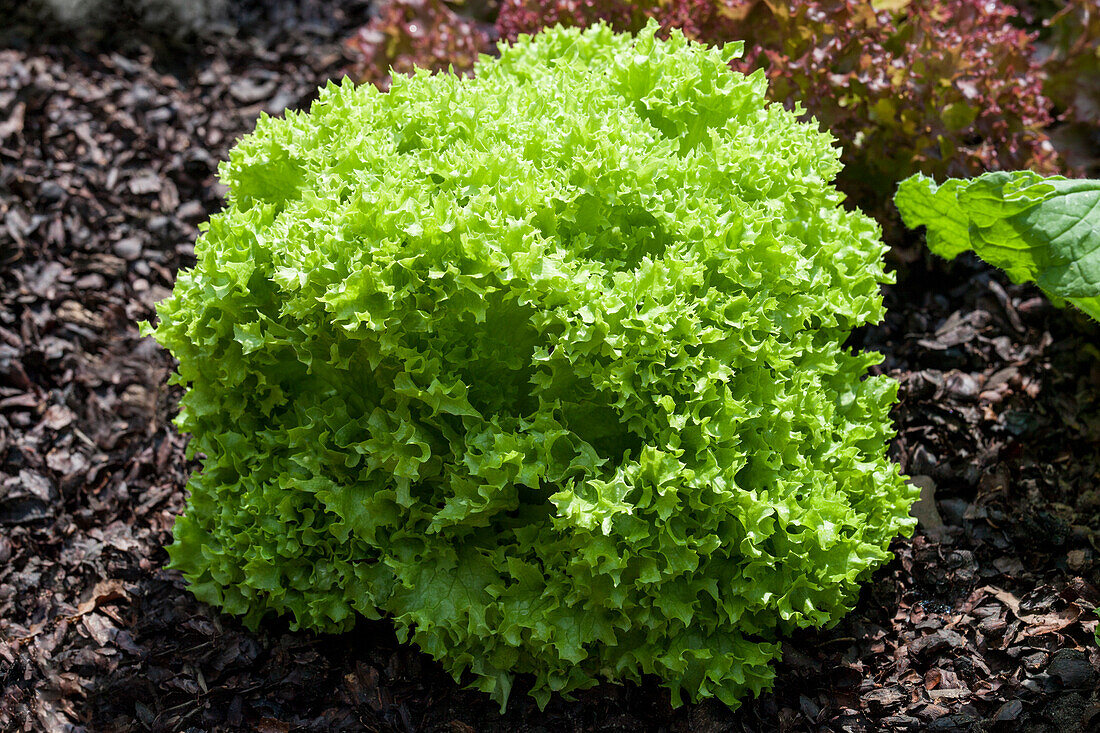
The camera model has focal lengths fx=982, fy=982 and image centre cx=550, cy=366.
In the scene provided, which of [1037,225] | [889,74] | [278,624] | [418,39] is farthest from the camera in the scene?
[418,39]

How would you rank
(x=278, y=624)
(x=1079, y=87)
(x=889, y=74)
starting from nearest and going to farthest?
(x=278, y=624)
(x=889, y=74)
(x=1079, y=87)

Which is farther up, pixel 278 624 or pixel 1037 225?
pixel 1037 225

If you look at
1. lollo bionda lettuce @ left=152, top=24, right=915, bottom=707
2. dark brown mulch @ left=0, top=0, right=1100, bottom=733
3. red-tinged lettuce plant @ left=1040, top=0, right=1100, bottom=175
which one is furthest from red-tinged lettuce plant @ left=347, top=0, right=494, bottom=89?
red-tinged lettuce plant @ left=1040, top=0, right=1100, bottom=175

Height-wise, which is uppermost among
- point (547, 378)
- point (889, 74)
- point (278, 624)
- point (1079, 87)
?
point (889, 74)

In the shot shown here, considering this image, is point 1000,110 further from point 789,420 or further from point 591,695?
point 591,695

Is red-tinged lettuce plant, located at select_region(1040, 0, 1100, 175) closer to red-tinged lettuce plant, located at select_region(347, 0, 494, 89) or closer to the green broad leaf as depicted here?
the green broad leaf

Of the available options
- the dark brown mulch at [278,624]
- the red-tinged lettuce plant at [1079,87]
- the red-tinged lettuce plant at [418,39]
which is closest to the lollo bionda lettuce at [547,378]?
the dark brown mulch at [278,624]

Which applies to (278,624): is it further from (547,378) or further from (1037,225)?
(1037,225)

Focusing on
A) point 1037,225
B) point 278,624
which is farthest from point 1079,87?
point 278,624
